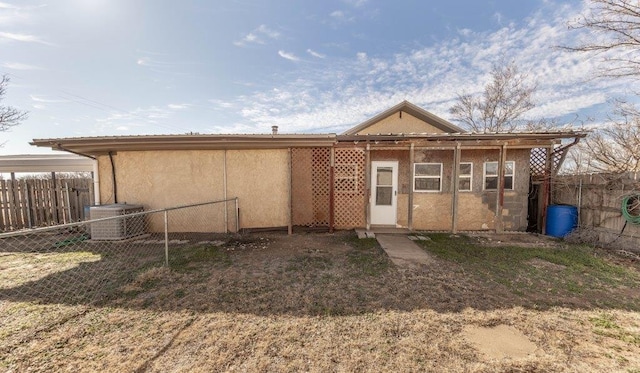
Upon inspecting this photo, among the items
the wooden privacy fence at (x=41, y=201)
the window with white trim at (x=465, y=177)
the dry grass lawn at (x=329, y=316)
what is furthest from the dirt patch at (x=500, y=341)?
the wooden privacy fence at (x=41, y=201)

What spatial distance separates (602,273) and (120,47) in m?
15.9

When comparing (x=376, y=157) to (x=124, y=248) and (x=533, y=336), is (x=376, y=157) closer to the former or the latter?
(x=533, y=336)

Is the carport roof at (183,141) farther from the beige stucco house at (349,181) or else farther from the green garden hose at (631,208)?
the green garden hose at (631,208)

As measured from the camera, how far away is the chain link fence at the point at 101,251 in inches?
141

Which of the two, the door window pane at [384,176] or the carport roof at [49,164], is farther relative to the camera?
the carport roof at [49,164]

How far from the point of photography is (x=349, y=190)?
7.56 meters

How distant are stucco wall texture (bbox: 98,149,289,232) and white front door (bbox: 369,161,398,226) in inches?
114

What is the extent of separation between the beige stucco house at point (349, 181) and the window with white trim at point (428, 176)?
3 cm

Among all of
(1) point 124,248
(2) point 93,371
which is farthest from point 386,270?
(1) point 124,248

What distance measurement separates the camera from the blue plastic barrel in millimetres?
6656

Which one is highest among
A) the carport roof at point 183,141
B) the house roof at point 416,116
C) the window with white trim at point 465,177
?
the house roof at point 416,116

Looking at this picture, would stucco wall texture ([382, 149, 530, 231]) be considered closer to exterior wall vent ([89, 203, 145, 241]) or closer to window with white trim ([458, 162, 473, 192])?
window with white trim ([458, 162, 473, 192])

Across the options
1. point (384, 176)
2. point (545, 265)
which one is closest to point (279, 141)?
point (384, 176)

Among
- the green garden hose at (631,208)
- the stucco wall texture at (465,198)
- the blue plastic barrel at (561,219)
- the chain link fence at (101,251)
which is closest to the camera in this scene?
the chain link fence at (101,251)
